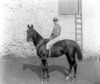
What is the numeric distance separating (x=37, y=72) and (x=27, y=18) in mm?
3819

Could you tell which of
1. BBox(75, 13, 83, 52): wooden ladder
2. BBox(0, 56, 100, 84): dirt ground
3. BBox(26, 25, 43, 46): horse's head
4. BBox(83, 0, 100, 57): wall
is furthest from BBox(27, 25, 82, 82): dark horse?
BBox(83, 0, 100, 57): wall

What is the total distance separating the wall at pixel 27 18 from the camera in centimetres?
1141

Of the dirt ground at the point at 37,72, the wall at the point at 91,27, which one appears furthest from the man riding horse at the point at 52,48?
the wall at the point at 91,27

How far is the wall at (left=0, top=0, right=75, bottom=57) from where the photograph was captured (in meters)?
11.4

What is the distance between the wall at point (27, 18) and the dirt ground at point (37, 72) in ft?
4.33

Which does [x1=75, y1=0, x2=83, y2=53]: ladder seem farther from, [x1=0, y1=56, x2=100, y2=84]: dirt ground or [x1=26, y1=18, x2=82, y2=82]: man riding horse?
[x1=26, y1=18, x2=82, y2=82]: man riding horse

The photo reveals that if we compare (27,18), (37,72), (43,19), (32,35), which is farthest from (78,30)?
(32,35)

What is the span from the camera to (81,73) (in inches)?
344

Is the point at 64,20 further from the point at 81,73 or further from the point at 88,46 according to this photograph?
the point at 81,73

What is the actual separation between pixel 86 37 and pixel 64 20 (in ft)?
4.95

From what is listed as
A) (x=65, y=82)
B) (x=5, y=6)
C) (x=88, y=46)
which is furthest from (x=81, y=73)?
(x=5, y=6)

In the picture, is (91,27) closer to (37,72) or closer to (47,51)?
(37,72)

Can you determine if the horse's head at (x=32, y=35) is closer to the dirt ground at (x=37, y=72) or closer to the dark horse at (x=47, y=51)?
the dark horse at (x=47, y=51)

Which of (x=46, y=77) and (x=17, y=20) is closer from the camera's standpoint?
(x=46, y=77)
